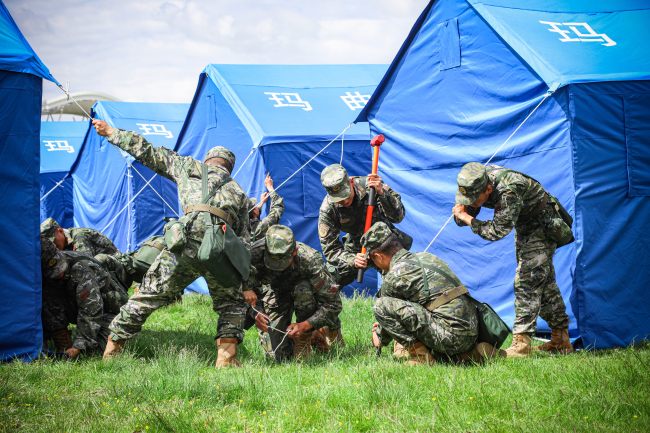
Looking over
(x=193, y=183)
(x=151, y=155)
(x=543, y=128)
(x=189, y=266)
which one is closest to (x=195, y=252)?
(x=189, y=266)

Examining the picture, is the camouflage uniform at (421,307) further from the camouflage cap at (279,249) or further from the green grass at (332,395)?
the camouflage cap at (279,249)

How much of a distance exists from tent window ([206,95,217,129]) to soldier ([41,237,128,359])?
4.32 metres

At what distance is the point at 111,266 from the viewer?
759 centimetres

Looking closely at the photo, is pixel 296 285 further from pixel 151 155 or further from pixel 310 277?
pixel 151 155

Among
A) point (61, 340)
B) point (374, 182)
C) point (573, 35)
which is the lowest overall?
point (61, 340)

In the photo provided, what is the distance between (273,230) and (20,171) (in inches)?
89.0

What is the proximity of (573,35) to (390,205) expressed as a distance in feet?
8.48

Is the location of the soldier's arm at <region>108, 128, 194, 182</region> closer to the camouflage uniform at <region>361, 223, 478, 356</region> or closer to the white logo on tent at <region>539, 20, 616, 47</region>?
the camouflage uniform at <region>361, 223, 478, 356</region>

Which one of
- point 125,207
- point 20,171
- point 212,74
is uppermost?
point 212,74

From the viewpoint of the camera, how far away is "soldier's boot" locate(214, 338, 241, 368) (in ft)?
19.2

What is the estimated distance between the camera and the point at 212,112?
35.4ft

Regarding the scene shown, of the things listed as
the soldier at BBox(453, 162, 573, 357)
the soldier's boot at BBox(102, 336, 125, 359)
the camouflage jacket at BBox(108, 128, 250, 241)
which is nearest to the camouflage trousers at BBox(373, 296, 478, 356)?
the soldier at BBox(453, 162, 573, 357)

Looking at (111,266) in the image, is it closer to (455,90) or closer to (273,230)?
(273,230)

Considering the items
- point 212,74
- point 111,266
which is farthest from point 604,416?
point 212,74
